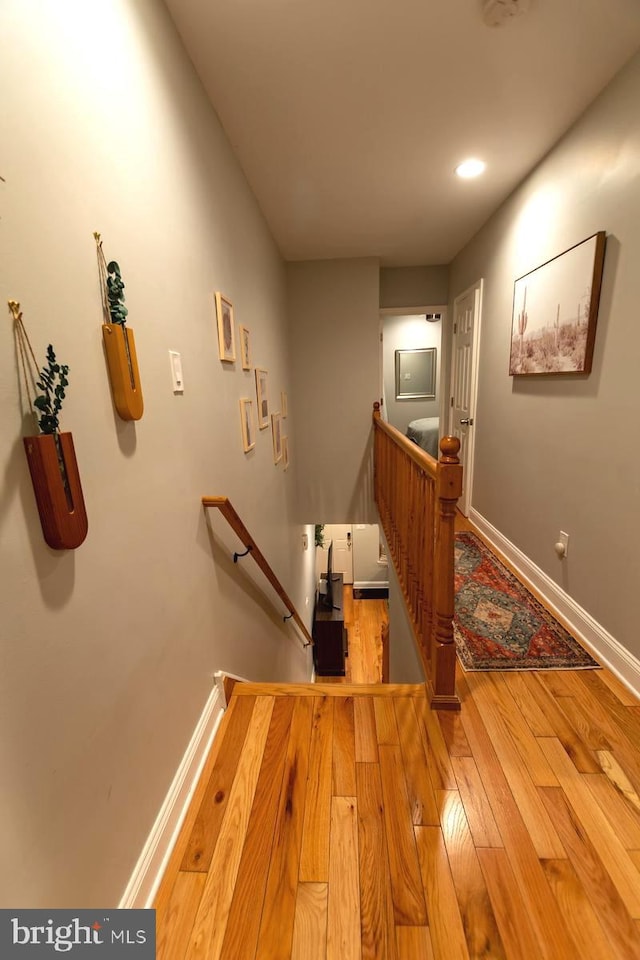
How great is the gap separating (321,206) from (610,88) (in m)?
1.64

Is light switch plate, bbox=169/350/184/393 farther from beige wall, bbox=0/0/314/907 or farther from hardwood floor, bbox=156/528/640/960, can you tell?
hardwood floor, bbox=156/528/640/960

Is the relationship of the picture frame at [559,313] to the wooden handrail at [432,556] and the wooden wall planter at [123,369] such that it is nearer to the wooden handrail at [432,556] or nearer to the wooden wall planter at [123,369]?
the wooden handrail at [432,556]

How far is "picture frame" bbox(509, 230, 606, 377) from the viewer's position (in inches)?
71.0

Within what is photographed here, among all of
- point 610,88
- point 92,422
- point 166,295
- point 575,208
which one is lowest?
point 92,422

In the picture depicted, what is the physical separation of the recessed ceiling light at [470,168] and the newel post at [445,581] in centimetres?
188

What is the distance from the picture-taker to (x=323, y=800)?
1240mm

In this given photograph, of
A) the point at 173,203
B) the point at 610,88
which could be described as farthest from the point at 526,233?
the point at 173,203

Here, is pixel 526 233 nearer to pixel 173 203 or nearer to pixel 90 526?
pixel 173 203

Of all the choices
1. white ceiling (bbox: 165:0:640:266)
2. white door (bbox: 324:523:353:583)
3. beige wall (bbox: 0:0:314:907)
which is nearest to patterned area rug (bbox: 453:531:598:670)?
beige wall (bbox: 0:0:314:907)

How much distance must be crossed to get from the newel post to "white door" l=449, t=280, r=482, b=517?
1826 millimetres

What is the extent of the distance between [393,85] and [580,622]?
258 cm

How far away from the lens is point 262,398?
2.68 meters

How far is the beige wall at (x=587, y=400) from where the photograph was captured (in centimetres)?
161

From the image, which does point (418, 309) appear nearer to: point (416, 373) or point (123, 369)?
point (416, 373)
